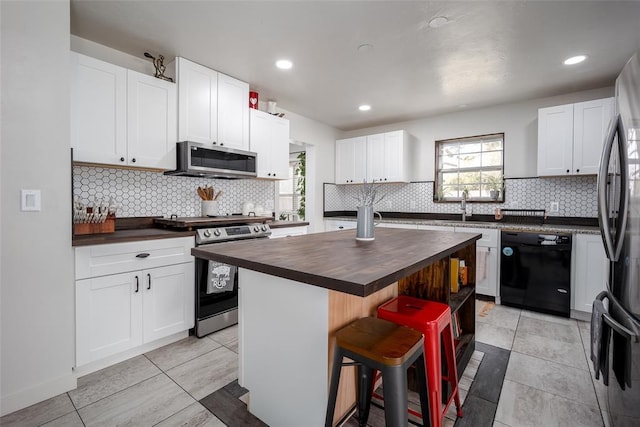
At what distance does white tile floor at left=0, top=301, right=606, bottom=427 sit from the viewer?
161 cm

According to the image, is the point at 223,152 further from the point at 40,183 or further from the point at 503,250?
the point at 503,250

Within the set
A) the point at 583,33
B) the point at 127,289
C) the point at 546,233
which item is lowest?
the point at 127,289

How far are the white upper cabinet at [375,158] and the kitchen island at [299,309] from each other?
9.69 ft

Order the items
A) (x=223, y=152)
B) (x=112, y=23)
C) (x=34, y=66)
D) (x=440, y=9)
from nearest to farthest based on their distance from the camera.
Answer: (x=34, y=66) → (x=440, y=9) → (x=112, y=23) → (x=223, y=152)

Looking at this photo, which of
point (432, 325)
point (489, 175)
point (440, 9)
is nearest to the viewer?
point (432, 325)

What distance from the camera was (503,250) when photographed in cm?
334

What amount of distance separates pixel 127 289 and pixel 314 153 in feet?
10.8

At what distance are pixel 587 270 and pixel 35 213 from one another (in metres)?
4.46

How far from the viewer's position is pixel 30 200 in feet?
5.64

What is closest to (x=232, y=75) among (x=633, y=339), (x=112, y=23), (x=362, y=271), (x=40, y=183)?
(x=112, y=23)

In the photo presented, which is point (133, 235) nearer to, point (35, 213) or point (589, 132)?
point (35, 213)

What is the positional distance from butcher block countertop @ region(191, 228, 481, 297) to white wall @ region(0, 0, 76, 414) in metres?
1.10

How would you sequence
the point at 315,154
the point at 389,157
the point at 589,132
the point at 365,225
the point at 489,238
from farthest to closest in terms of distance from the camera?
the point at 315,154
the point at 389,157
the point at 489,238
the point at 589,132
the point at 365,225

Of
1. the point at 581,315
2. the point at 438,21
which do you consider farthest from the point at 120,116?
the point at 581,315
